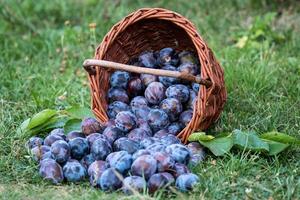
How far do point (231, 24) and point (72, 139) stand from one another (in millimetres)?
2281

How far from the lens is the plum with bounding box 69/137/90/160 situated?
2764 mm

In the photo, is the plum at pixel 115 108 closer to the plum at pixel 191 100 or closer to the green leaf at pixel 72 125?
the green leaf at pixel 72 125

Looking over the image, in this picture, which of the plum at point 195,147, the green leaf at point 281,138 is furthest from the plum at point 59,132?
the green leaf at point 281,138

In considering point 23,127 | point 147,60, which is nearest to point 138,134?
point 147,60

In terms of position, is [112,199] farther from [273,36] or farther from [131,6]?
[131,6]

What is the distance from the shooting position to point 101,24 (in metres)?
4.72

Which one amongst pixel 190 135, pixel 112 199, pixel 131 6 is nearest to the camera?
pixel 112 199

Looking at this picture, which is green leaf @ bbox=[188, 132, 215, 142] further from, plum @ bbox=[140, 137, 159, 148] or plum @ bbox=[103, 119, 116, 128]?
plum @ bbox=[103, 119, 116, 128]

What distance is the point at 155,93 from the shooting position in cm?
305

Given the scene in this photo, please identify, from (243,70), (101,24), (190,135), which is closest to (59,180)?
(190,135)

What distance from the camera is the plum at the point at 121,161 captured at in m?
2.58

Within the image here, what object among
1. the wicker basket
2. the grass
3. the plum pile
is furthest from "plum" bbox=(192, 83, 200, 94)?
the grass

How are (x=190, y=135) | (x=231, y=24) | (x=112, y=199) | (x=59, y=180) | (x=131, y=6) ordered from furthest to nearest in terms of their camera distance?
(x=131, y=6) → (x=231, y=24) → (x=190, y=135) → (x=59, y=180) → (x=112, y=199)

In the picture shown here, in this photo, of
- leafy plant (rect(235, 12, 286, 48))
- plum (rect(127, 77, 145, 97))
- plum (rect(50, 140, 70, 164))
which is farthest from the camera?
leafy plant (rect(235, 12, 286, 48))
